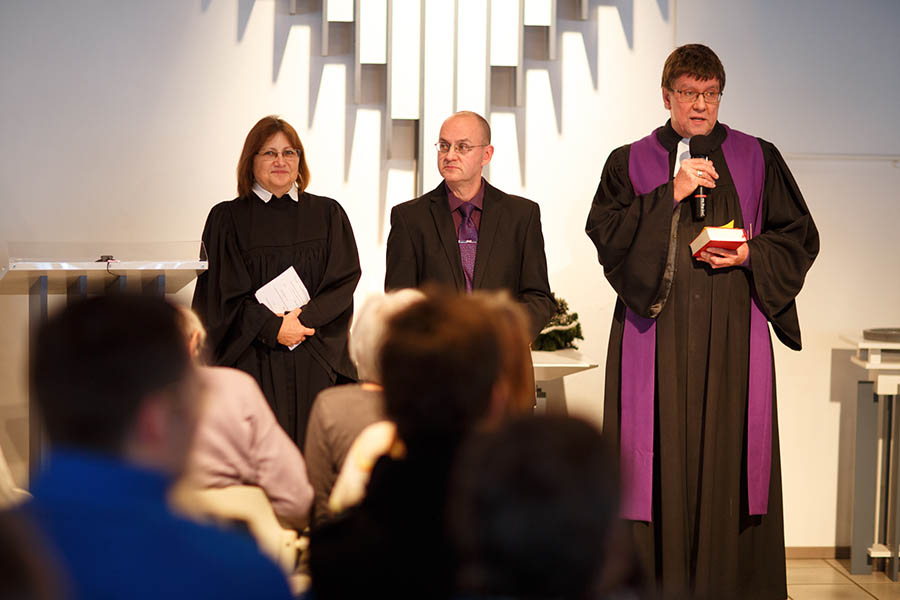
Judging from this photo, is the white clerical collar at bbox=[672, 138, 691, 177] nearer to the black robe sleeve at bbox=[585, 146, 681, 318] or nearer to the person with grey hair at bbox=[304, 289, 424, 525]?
the black robe sleeve at bbox=[585, 146, 681, 318]

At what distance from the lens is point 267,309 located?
4.15 m

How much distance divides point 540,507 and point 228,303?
3.12 metres

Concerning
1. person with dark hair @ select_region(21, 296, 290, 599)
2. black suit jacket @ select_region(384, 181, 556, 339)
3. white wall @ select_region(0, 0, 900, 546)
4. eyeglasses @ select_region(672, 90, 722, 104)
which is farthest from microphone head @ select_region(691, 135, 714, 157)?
person with dark hair @ select_region(21, 296, 290, 599)

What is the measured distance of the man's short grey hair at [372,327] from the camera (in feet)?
7.73

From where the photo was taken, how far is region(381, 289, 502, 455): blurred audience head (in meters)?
1.67

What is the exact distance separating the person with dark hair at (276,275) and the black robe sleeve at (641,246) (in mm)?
1099

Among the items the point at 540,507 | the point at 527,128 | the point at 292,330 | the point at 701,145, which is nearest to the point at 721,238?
the point at 701,145

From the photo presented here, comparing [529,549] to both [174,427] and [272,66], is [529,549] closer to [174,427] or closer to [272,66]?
[174,427]

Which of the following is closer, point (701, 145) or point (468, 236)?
point (701, 145)

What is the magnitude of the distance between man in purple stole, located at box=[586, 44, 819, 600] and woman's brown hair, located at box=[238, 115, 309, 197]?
1.35m

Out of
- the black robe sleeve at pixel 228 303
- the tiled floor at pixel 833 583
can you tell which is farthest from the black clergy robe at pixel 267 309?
the tiled floor at pixel 833 583

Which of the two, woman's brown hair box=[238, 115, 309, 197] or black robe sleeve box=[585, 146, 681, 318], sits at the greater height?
woman's brown hair box=[238, 115, 309, 197]

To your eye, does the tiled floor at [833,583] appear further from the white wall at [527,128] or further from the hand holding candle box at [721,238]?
the hand holding candle box at [721,238]

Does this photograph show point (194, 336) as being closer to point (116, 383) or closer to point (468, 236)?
point (116, 383)
